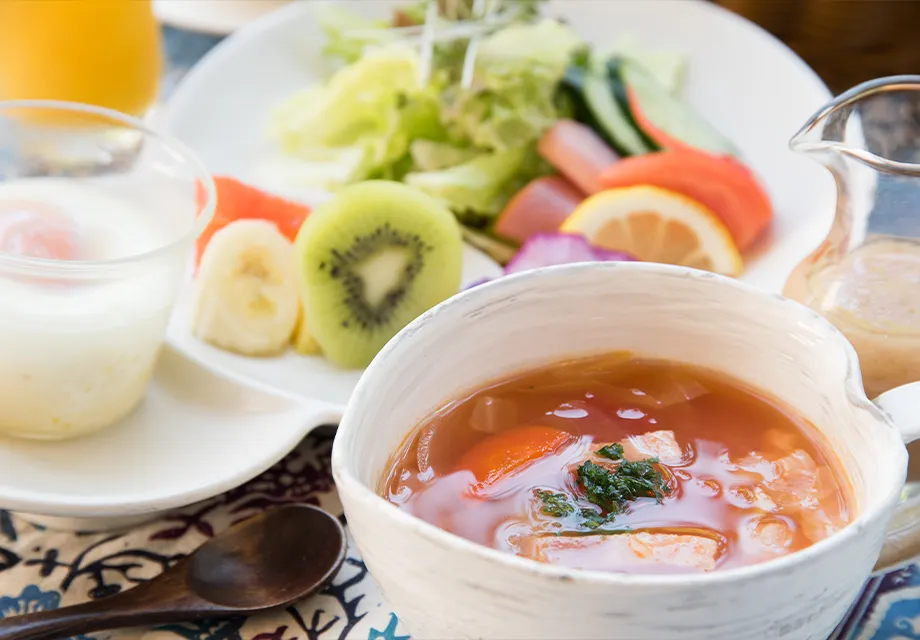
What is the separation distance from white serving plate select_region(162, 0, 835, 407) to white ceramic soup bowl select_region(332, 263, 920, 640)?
0.64m

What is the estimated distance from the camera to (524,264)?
5.14ft

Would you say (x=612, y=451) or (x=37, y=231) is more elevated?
(x=612, y=451)

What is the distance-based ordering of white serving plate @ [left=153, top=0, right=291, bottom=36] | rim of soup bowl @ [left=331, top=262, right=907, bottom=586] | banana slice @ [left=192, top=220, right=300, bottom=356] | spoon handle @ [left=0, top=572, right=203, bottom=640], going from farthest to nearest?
white serving plate @ [left=153, top=0, right=291, bottom=36] → banana slice @ [left=192, top=220, right=300, bottom=356] → spoon handle @ [left=0, top=572, right=203, bottom=640] → rim of soup bowl @ [left=331, top=262, right=907, bottom=586]

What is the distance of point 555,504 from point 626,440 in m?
0.11

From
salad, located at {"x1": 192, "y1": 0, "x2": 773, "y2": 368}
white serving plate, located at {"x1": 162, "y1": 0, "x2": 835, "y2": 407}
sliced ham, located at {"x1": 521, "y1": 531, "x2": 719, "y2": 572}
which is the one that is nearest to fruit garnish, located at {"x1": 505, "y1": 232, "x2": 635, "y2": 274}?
salad, located at {"x1": 192, "y1": 0, "x2": 773, "y2": 368}

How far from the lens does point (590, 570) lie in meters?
0.70

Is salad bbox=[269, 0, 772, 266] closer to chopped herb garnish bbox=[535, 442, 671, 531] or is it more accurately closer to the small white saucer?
the small white saucer

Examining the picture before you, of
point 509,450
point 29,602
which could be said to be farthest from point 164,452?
point 509,450

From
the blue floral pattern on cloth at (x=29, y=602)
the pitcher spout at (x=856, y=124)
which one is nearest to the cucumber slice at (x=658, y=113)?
the pitcher spout at (x=856, y=124)

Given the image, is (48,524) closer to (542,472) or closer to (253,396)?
(253,396)

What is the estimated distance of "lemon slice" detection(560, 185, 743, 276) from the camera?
5.38ft

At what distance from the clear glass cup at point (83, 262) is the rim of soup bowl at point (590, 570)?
54cm

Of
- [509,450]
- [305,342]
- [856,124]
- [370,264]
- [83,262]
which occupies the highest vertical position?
[856,124]

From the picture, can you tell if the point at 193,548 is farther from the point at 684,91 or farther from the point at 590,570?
the point at 684,91
